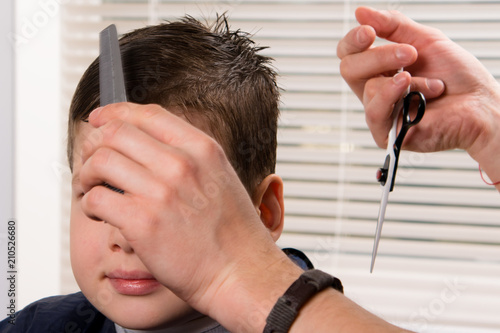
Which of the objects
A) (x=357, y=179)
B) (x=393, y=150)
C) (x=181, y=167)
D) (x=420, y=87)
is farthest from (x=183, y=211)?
(x=357, y=179)

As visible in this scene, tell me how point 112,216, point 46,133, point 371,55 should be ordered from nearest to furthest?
point 112,216 → point 371,55 → point 46,133

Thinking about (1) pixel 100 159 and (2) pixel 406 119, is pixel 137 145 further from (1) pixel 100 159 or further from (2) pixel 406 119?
(2) pixel 406 119

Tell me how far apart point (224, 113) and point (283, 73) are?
0.85 meters

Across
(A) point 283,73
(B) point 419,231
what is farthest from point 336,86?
(B) point 419,231

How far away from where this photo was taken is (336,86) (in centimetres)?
161

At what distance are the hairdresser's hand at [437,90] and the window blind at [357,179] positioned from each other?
0.71 metres

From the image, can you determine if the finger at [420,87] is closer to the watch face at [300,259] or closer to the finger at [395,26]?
the finger at [395,26]

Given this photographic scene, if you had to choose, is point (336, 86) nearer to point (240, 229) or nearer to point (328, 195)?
point (328, 195)

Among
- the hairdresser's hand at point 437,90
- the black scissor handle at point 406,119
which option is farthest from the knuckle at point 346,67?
the black scissor handle at point 406,119

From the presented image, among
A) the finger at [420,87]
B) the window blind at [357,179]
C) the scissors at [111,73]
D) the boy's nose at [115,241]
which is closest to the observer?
the scissors at [111,73]

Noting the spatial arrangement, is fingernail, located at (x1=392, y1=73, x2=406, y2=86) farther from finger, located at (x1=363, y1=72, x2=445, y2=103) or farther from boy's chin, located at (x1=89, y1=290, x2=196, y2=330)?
boy's chin, located at (x1=89, y1=290, x2=196, y2=330)

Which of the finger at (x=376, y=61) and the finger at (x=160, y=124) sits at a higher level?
the finger at (x=376, y=61)

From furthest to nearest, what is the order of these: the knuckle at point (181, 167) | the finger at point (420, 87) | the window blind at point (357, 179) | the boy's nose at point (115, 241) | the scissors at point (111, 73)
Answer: the window blind at point (357, 179) < the finger at point (420, 87) < the boy's nose at point (115, 241) < the scissors at point (111, 73) < the knuckle at point (181, 167)

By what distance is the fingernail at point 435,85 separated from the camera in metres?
0.81
